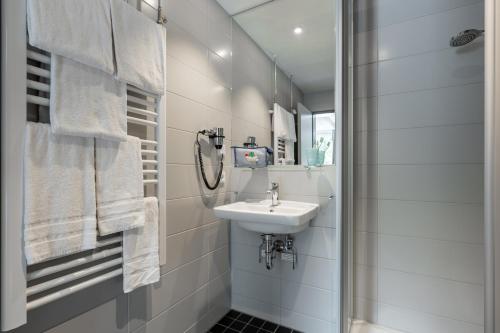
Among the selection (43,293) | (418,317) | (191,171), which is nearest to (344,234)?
(418,317)

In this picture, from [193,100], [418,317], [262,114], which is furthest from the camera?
[262,114]

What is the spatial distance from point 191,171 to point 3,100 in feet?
3.03

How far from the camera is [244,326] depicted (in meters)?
1.70

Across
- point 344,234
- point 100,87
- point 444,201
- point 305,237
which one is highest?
point 100,87

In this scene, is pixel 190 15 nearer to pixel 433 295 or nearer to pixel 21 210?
pixel 21 210

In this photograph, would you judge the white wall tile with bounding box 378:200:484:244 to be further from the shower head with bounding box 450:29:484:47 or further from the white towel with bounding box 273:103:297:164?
the shower head with bounding box 450:29:484:47

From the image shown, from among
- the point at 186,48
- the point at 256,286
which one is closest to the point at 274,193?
the point at 256,286

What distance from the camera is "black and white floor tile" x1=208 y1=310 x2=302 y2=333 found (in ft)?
5.43

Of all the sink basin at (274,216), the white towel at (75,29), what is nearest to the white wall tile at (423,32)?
the sink basin at (274,216)

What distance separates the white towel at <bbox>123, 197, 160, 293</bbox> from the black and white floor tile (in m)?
0.83

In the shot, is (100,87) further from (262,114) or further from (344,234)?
(344,234)

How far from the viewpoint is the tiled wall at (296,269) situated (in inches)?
62.0

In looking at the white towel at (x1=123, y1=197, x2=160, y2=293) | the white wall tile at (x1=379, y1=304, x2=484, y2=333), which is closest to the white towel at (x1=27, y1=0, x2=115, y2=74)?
the white towel at (x1=123, y1=197, x2=160, y2=293)

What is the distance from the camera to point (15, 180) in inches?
28.6
